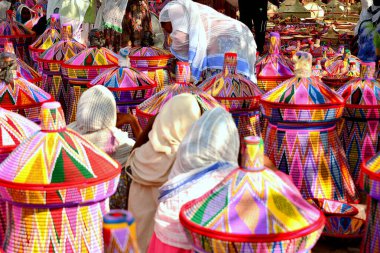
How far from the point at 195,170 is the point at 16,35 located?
568cm

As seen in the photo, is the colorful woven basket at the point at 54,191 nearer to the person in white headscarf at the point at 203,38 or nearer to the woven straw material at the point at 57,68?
the person in white headscarf at the point at 203,38

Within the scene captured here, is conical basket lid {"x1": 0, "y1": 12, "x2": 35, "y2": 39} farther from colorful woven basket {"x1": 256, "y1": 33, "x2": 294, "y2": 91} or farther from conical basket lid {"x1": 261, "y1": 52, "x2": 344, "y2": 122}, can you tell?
conical basket lid {"x1": 261, "y1": 52, "x2": 344, "y2": 122}

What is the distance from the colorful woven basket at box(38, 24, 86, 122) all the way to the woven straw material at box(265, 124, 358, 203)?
241 cm

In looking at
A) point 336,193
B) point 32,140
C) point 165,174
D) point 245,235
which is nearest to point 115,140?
point 165,174

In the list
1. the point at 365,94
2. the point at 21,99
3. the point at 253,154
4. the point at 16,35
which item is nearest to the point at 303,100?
the point at 365,94

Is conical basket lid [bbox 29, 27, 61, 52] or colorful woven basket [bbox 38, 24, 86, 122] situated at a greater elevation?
conical basket lid [bbox 29, 27, 61, 52]

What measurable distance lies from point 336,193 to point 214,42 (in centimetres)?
215

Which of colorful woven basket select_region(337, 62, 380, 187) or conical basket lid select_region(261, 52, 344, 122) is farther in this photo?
colorful woven basket select_region(337, 62, 380, 187)

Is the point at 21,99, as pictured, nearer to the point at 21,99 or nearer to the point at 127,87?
the point at 21,99

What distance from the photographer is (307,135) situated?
12.8 feet

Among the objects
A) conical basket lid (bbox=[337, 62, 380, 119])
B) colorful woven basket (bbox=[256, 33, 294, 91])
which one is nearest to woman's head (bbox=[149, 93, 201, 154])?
conical basket lid (bbox=[337, 62, 380, 119])

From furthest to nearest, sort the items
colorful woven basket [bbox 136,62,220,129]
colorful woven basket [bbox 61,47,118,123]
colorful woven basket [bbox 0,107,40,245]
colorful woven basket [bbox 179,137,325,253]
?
colorful woven basket [bbox 61,47,118,123] < colorful woven basket [bbox 136,62,220,129] < colorful woven basket [bbox 0,107,40,245] < colorful woven basket [bbox 179,137,325,253]

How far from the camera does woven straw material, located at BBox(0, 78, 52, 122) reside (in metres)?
3.84

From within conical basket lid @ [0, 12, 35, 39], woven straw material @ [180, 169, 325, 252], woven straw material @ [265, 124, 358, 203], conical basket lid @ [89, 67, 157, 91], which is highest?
conical basket lid @ [0, 12, 35, 39]
